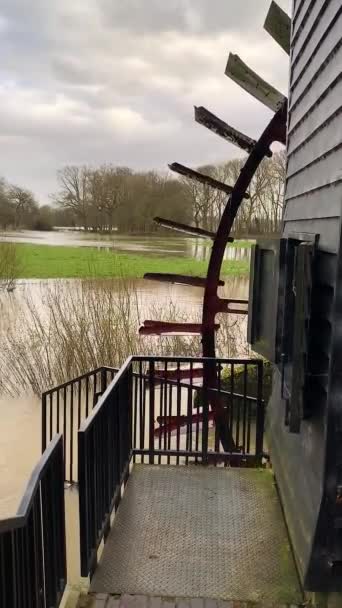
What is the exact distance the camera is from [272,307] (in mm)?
2973

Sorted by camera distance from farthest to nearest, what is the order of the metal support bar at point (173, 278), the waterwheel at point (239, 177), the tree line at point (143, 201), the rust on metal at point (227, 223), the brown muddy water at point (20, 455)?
the tree line at point (143, 201), the metal support bar at point (173, 278), the rust on metal at point (227, 223), the brown muddy water at point (20, 455), the waterwheel at point (239, 177)

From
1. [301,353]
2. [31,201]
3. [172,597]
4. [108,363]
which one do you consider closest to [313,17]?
[301,353]

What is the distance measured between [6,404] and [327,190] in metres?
10.4

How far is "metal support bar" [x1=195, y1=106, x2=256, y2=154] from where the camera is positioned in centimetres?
650

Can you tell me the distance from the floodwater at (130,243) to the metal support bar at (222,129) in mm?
19692

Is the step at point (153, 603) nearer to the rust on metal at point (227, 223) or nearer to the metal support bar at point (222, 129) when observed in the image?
the rust on metal at point (227, 223)

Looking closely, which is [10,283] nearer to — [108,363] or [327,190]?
[108,363]

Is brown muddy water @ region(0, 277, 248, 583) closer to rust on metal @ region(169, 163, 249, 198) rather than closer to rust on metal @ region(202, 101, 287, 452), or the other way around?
rust on metal @ region(202, 101, 287, 452)

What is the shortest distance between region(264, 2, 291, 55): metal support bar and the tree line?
1784 millimetres

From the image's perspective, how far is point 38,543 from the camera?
6.52 feet

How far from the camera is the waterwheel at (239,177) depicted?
6.01 metres

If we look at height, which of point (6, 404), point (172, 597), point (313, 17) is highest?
point (313, 17)

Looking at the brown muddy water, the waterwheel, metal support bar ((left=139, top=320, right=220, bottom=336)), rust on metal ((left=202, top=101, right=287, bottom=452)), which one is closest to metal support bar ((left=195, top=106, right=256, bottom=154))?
the waterwheel

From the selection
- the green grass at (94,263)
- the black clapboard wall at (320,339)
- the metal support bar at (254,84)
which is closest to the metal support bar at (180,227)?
the metal support bar at (254,84)
